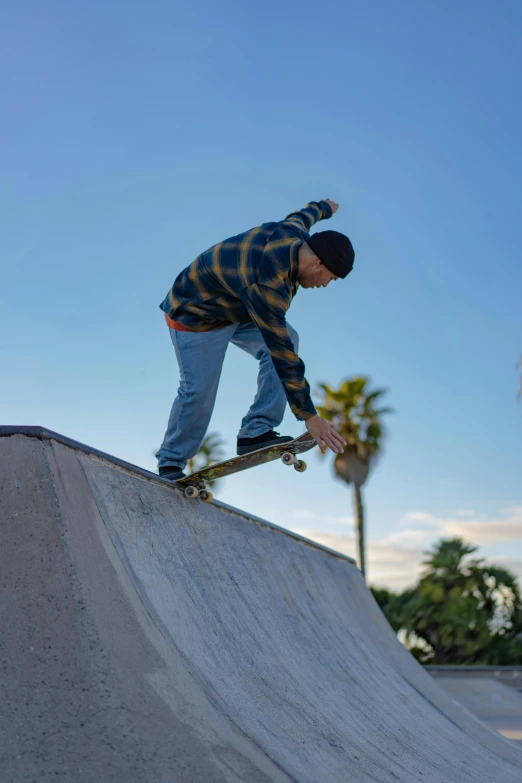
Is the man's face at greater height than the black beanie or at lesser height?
lesser

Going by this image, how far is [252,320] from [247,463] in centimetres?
87

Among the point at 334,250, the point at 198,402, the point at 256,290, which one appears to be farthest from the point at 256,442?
the point at 334,250

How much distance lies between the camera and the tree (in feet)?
85.7

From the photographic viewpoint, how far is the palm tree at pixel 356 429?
90.8 ft

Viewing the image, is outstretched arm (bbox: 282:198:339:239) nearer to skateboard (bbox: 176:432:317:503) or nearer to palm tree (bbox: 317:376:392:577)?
skateboard (bbox: 176:432:317:503)

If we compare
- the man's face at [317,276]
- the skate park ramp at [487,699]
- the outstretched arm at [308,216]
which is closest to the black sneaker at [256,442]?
the man's face at [317,276]

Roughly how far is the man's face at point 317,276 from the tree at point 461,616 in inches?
982

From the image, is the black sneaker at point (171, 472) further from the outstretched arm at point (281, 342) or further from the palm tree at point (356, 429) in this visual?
the palm tree at point (356, 429)

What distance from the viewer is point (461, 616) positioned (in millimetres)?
26422

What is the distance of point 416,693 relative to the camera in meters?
5.46

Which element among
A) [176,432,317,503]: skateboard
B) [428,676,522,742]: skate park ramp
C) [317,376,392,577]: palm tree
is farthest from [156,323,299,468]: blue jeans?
[317,376,392,577]: palm tree

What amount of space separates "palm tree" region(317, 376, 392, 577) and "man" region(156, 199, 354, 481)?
23.0 m

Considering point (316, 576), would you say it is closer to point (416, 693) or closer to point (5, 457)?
point (416, 693)

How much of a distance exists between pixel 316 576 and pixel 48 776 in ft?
12.0
